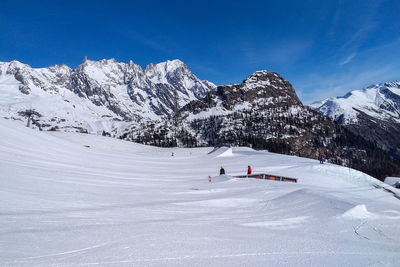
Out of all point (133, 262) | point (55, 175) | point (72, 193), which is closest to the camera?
point (133, 262)

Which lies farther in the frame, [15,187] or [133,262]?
[15,187]

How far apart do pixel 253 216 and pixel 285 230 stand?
165 centimetres

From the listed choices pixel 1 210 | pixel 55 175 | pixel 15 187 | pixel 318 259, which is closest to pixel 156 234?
pixel 318 259

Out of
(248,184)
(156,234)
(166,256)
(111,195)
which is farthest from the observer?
(248,184)

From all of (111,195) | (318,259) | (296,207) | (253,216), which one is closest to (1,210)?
(111,195)

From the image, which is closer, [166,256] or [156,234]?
[166,256]

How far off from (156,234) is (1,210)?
4612 millimetres

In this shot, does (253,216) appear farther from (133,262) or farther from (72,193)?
(72,193)

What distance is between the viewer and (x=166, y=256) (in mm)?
4762

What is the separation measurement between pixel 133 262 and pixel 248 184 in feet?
38.9

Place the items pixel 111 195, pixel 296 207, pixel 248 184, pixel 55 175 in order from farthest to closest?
1. pixel 248 184
2. pixel 55 175
3. pixel 111 195
4. pixel 296 207

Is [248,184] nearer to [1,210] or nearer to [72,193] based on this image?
[72,193]

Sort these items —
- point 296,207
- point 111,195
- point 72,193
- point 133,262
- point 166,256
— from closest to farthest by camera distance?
point 133,262 → point 166,256 → point 296,207 → point 72,193 → point 111,195

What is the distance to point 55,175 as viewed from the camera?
1207 cm
